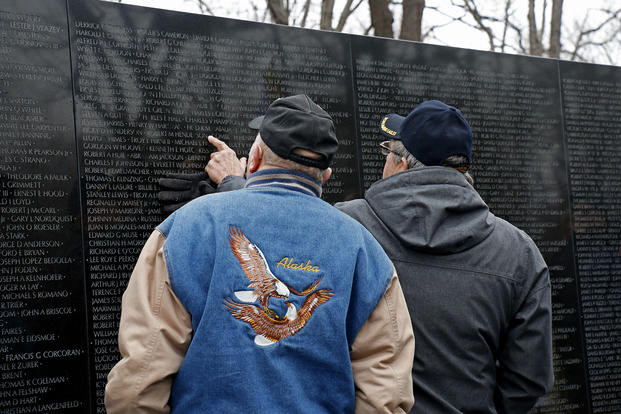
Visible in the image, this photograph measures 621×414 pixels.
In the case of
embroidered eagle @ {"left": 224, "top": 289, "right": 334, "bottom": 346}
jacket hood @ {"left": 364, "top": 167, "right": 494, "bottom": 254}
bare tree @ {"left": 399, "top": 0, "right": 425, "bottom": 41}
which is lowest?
embroidered eagle @ {"left": 224, "top": 289, "right": 334, "bottom": 346}

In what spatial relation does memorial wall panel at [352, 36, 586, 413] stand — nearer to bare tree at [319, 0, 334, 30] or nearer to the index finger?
the index finger

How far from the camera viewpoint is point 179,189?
4.10 m

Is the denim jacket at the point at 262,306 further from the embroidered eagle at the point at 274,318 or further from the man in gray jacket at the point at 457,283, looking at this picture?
the man in gray jacket at the point at 457,283

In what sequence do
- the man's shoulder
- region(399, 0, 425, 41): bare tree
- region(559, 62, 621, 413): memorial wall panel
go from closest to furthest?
the man's shoulder < region(559, 62, 621, 413): memorial wall panel < region(399, 0, 425, 41): bare tree

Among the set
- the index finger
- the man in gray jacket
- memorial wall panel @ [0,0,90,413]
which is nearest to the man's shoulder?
Answer: the man in gray jacket

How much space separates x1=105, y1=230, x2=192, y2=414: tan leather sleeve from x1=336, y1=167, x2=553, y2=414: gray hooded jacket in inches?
43.9

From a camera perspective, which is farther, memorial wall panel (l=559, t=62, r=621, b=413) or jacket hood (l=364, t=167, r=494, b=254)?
memorial wall panel (l=559, t=62, r=621, b=413)

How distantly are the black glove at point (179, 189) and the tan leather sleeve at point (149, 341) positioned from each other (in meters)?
2.02

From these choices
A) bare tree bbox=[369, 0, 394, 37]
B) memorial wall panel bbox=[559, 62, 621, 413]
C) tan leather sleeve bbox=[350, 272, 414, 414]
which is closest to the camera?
tan leather sleeve bbox=[350, 272, 414, 414]

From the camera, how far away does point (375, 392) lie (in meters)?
2.18

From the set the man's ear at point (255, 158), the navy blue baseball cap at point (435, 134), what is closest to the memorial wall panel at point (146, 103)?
the navy blue baseball cap at point (435, 134)

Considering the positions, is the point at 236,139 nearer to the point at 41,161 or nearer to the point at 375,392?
the point at 41,161

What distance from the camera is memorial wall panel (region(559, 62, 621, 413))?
5590 mm

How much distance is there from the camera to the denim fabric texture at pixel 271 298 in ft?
6.62
